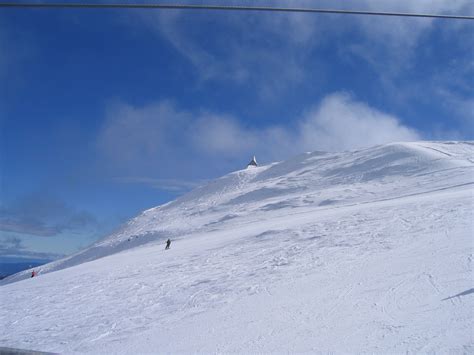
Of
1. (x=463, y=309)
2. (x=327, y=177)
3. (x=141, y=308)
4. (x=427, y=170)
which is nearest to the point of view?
(x=463, y=309)

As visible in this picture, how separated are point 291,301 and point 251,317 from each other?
1222 millimetres

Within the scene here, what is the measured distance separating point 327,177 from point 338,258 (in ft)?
109

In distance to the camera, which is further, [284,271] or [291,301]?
[284,271]

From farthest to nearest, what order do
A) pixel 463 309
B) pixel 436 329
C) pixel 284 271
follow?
pixel 284 271, pixel 463 309, pixel 436 329

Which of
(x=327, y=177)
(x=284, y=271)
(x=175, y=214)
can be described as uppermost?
(x=327, y=177)

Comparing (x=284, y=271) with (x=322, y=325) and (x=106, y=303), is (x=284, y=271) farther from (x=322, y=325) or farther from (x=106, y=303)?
(x=106, y=303)

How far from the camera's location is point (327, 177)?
45.8 metres

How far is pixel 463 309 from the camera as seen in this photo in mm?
7102

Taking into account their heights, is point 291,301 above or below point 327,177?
A: below

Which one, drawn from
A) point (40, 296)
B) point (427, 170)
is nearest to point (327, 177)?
point (427, 170)

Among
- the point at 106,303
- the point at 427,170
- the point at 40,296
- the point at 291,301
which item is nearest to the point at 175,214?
the point at 427,170

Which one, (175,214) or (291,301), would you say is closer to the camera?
(291,301)

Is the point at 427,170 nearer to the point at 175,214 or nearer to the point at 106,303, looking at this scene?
the point at 175,214

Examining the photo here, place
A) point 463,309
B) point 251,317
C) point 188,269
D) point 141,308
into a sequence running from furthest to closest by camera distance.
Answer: point 188,269 → point 141,308 → point 251,317 → point 463,309
